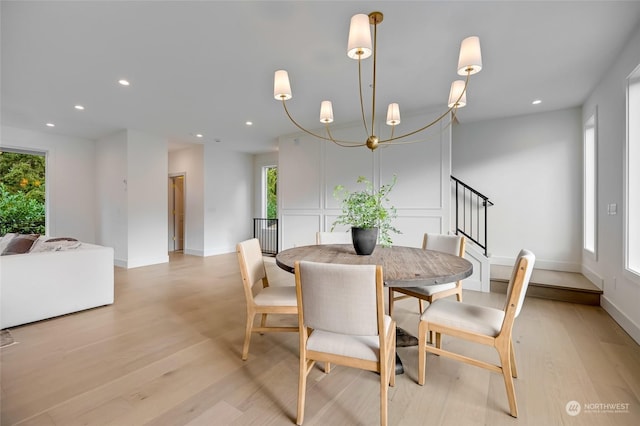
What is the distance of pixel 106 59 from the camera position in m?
2.85

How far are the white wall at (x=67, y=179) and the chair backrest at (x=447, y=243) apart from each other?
6967 mm

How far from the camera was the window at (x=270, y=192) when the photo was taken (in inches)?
312

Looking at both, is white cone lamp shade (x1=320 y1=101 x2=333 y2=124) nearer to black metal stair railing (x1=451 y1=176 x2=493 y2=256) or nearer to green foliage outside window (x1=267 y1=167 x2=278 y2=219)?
black metal stair railing (x1=451 y1=176 x2=493 y2=256)

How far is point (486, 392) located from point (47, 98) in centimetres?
576

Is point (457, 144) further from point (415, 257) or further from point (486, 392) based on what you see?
point (486, 392)

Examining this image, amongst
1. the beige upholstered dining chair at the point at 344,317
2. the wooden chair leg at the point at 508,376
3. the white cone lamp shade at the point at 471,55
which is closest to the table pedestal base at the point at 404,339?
the wooden chair leg at the point at 508,376

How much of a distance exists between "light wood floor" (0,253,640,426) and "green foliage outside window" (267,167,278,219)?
5047 mm

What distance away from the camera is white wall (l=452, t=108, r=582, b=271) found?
4281 mm

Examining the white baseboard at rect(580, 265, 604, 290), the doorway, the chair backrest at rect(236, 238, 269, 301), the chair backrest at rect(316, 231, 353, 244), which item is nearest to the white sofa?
the chair backrest at rect(236, 238, 269, 301)

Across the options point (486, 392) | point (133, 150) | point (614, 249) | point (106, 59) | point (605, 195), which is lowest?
point (486, 392)

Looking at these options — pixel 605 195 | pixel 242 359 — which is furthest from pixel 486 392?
pixel 605 195

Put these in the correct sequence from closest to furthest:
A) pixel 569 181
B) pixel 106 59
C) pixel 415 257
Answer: pixel 415 257 < pixel 106 59 < pixel 569 181

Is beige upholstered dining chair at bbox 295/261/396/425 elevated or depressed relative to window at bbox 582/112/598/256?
depressed

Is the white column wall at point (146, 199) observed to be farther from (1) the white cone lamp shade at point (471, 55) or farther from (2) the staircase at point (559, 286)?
(2) the staircase at point (559, 286)
